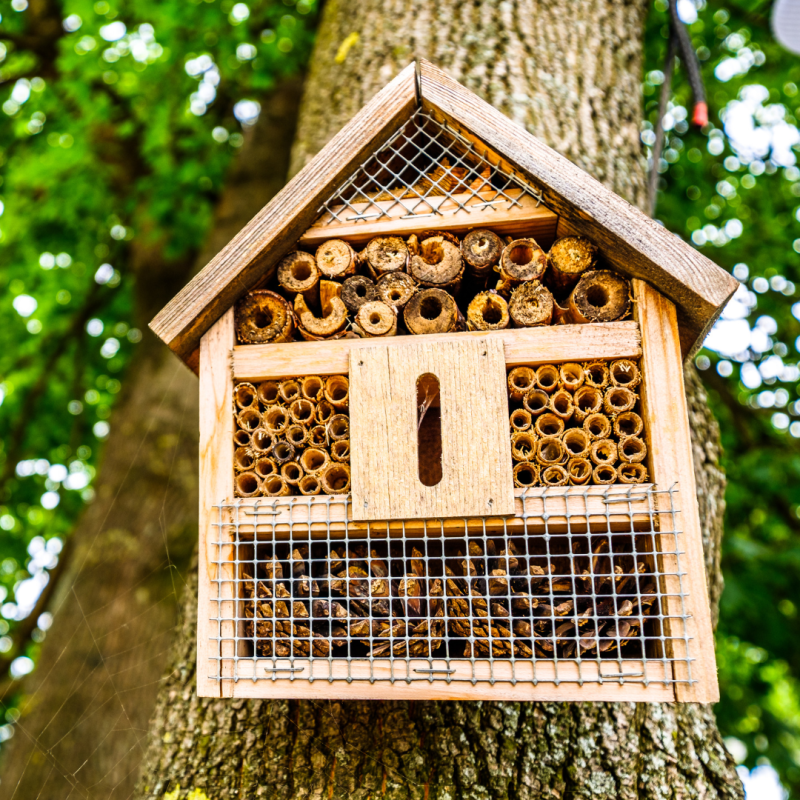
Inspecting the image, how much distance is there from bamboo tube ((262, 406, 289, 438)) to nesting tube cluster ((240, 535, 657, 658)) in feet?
0.80

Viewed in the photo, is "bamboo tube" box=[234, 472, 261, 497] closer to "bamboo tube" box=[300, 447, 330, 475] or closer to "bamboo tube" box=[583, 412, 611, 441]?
"bamboo tube" box=[300, 447, 330, 475]

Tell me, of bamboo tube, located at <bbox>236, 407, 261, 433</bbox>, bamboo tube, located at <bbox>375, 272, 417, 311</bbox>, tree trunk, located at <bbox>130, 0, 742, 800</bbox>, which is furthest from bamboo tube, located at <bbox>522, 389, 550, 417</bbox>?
tree trunk, located at <bbox>130, 0, 742, 800</bbox>

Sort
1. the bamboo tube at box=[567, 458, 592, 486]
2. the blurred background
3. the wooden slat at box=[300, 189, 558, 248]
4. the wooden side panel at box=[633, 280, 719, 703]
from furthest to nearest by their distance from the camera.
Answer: the blurred background, the wooden slat at box=[300, 189, 558, 248], the bamboo tube at box=[567, 458, 592, 486], the wooden side panel at box=[633, 280, 719, 703]

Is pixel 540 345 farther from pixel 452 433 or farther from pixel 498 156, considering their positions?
pixel 498 156

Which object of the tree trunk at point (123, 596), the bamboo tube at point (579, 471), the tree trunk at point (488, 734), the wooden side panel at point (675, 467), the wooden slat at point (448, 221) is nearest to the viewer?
the wooden side panel at point (675, 467)

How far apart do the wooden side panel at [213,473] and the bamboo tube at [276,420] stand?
0.24 ft

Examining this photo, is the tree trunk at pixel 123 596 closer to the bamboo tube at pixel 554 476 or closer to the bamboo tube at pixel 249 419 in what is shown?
the bamboo tube at pixel 249 419

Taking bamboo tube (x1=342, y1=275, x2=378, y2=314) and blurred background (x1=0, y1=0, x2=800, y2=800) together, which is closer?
bamboo tube (x1=342, y1=275, x2=378, y2=314)

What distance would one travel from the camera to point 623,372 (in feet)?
4.49

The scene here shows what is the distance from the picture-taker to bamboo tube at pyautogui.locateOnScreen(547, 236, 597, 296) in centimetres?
142

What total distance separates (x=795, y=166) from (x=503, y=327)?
10.9ft

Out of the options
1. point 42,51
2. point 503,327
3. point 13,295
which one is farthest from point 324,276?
point 13,295

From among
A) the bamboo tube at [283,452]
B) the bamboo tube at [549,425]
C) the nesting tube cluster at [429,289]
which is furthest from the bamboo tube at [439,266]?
the bamboo tube at [283,452]

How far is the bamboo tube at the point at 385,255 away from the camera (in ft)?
4.81
